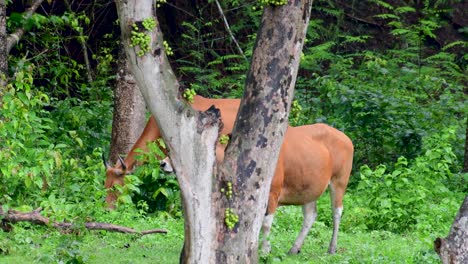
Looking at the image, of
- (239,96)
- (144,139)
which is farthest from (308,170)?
(239,96)

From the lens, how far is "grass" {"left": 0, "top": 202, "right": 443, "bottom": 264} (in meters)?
7.70

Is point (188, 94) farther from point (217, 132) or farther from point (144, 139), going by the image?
point (144, 139)

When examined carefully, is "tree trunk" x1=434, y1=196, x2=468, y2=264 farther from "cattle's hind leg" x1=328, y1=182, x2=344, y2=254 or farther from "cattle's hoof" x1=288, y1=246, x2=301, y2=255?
"cattle's hind leg" x1=328, y1=182, x2=344, y2=254

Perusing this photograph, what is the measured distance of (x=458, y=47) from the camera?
63.0ft

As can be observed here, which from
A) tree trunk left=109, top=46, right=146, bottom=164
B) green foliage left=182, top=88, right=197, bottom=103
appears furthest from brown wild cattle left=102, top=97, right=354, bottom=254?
tree trunk left=109, top=46, right=146, bottom=164

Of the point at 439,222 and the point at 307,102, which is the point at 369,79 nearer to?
the point at 307,102

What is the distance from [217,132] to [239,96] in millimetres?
8304

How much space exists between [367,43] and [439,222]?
9366 mm

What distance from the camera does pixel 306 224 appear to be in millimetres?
9539

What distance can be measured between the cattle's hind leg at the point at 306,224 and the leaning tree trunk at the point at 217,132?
233 centimetres

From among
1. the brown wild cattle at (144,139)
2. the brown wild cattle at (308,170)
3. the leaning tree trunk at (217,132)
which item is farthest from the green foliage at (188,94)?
the brown wild cattle at (144,139)

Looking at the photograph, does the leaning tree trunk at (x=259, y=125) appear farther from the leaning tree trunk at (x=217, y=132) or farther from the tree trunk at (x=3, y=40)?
the tree trunk at (x=3, y=40)

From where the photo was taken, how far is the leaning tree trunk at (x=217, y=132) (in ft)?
21.9

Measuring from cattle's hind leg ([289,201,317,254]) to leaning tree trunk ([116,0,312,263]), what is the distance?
2331 mm
